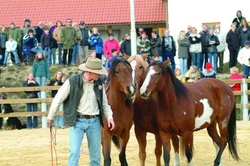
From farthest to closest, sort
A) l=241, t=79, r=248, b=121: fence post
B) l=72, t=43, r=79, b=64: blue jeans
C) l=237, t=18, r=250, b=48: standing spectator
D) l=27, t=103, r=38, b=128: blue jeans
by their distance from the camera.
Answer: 1. l=72, t=43, r=79, b=64: blue jeans
2. l=237, t=18, r=250, b=48: standing spectator
3. l=27, t=103, r=38, b=128: blue jeans
4. l=241, t=79, r=248, b=121: fence post

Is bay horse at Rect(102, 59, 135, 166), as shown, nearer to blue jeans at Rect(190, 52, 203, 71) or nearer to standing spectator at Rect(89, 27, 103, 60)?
blue jeans at Rect(190, 52, 203, 71)

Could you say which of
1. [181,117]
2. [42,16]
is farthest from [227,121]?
[42,16]

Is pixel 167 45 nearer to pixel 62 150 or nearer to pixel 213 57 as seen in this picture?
pixel 213 57

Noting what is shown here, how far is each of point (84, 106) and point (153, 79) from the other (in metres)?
1.85

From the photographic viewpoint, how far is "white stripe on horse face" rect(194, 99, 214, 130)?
38.7 ft

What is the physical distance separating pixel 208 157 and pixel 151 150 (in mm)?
1449

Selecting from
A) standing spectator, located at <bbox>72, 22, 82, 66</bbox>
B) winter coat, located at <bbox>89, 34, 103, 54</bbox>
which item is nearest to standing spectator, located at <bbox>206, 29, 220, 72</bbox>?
winter coat, located at <bbox>89, 34, 103, 54</bbox>

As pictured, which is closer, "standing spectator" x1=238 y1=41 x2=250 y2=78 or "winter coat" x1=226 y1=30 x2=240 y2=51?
"standing spectator" x1=238 y1=41 x2=250 y2=78

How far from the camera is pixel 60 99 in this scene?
363 inches

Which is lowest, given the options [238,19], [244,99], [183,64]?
[244,99]

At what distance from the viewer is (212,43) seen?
22688 millimetres

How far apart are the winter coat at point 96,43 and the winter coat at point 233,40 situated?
4.38 metres

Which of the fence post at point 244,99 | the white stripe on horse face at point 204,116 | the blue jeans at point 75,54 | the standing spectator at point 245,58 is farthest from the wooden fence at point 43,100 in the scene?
the white stripe on horse face at point 204,116

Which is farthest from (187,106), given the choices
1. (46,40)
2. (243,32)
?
(46,40)
